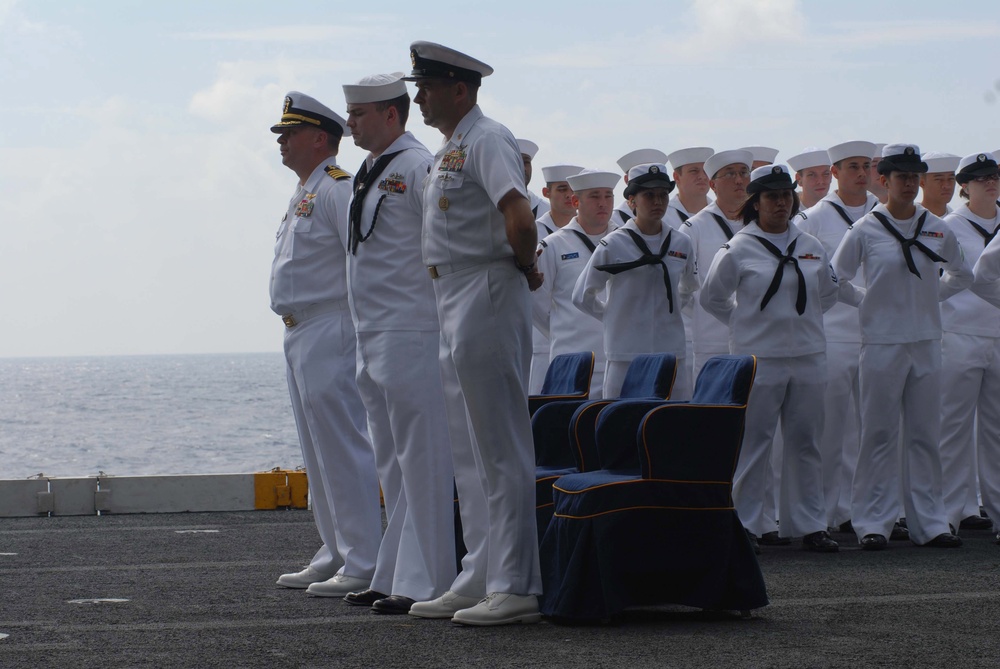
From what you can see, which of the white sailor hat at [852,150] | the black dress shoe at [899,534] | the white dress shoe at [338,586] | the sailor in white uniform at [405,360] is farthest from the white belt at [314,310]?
the white sailor hat at [852,150]

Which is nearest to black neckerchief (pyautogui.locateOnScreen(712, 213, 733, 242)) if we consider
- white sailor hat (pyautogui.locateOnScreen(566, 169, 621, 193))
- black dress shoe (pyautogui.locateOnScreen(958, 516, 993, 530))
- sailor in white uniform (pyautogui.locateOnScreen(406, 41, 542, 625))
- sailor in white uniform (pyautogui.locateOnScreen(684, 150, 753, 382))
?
sailor in white uniform (pyautogui.locateOnScreen(684, 150, 753, 382))

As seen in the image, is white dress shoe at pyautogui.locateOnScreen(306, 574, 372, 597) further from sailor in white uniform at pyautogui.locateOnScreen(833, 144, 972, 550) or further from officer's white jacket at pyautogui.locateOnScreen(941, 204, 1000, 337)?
officer's white jacket at pyautogui.locateOnScreen(941, 204, 1000, 337)

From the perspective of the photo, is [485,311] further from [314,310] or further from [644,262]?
[644,262]

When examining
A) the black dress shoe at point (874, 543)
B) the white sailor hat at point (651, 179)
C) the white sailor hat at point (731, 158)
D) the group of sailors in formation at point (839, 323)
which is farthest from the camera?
the white sailor hat at point (731, 158)

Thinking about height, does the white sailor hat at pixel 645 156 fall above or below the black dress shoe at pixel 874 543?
above

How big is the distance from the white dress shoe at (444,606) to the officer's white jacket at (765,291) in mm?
2822

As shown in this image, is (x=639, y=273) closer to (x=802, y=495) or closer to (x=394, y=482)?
(x=802, y=495)

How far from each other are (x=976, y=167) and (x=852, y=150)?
27.6 inches

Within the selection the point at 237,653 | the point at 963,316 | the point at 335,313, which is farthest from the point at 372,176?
the point at 963,316

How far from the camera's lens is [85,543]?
8570 mm

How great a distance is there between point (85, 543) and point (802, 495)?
3.78 metres

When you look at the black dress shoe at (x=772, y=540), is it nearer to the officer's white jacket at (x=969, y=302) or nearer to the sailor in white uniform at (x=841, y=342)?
the sailor in white uniform at (x=841, y=342)

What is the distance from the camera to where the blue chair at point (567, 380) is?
720 centimetres

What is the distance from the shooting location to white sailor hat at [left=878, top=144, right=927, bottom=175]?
8.02 meters
